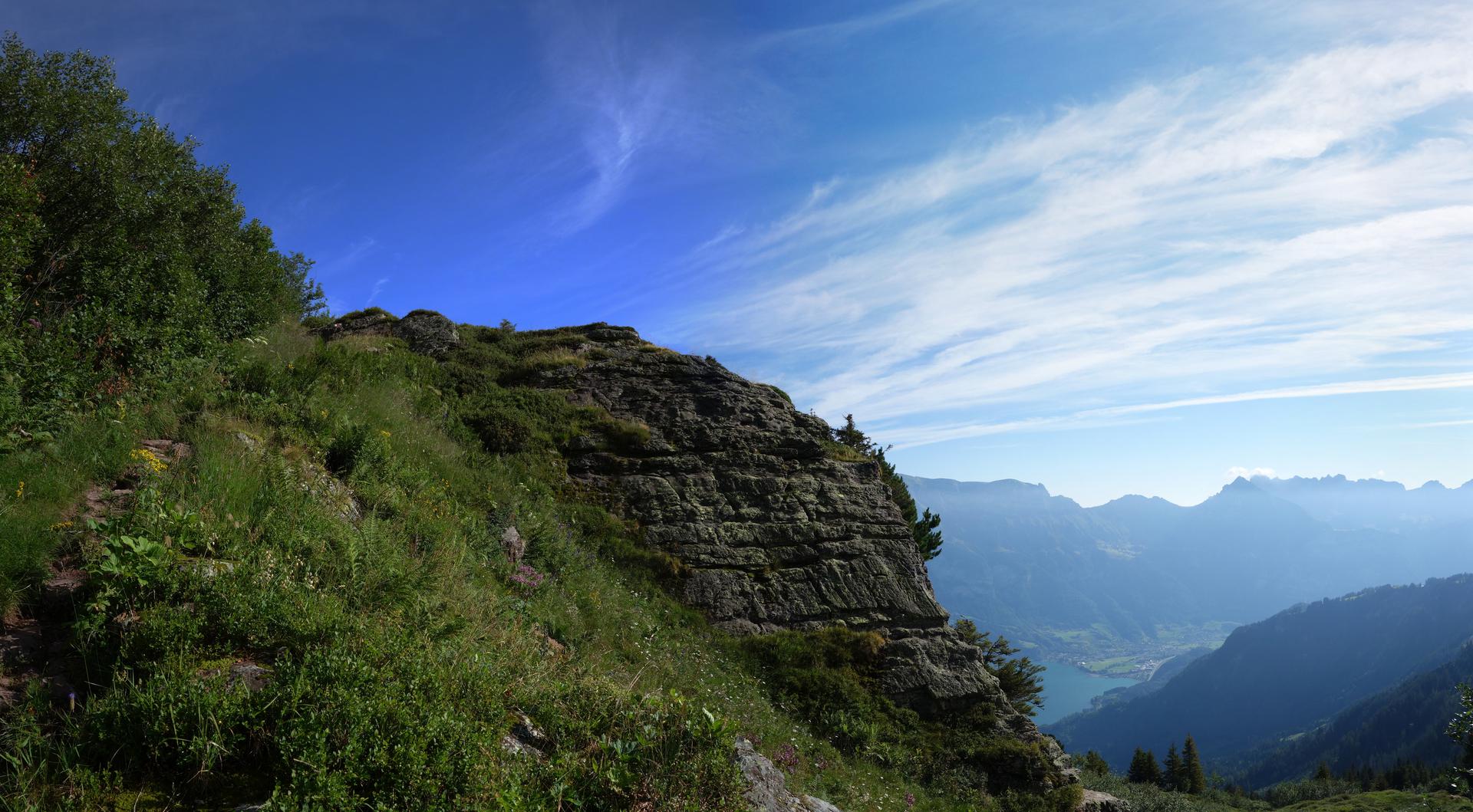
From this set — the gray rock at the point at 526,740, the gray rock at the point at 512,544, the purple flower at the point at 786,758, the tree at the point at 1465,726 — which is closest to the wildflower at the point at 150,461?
the gray rock at the point at 526,740

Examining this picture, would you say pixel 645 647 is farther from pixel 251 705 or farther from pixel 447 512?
pixel 251 705

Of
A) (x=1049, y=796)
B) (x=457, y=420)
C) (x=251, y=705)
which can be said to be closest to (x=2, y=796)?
(x=251, y=705)

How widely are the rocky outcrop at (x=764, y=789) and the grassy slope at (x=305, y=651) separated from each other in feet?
1.93

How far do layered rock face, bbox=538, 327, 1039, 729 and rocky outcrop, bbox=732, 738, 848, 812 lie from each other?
10.6m

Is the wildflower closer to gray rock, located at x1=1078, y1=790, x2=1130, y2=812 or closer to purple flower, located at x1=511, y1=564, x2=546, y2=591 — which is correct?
purple flower, located at x1=511, y1=564, x2=546, y2=591

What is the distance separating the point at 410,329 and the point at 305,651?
85.3ft

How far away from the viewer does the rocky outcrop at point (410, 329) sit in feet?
86.8

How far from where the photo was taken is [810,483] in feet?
72.9

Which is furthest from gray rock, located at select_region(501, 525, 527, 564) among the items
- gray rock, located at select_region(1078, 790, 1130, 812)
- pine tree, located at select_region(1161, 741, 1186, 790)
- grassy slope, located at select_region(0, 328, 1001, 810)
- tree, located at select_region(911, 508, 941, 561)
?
pine tree, located at select_region(1161, 741, 1186, 790)

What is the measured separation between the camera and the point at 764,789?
19.9ft

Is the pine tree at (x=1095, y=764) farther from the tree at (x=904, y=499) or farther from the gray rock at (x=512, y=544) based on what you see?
the gray rock at (x=512, y=544)

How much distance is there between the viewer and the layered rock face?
17797 millimetres

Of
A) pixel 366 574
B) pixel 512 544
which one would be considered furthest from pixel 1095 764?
pixel 366 574

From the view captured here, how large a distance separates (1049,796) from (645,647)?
10.5m
